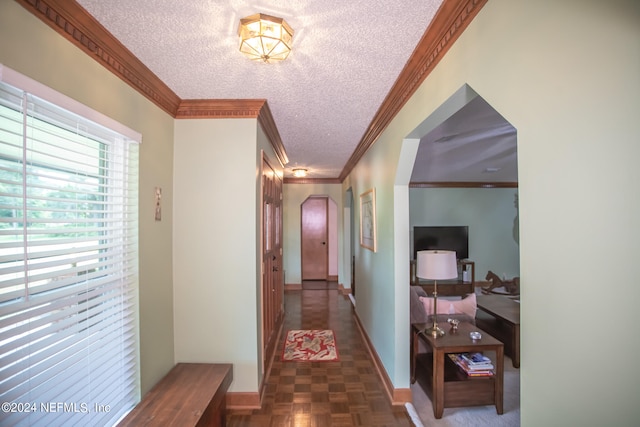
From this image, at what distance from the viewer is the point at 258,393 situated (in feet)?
8.04

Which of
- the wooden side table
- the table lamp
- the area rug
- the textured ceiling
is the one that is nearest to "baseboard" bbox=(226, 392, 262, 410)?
the area rug

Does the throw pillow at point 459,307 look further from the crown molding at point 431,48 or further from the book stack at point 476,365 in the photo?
the crown molding at point 431,48

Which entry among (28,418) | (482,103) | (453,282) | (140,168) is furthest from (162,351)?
(453,282)

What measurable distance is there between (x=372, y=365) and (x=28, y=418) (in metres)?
2.82

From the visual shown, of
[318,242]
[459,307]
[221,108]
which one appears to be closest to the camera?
[221,108]

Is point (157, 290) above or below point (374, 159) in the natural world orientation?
below

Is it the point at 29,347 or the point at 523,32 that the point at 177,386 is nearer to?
the point at 29,347

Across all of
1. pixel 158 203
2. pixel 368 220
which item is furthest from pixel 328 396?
pixel 158 203

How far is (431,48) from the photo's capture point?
4.94 feet

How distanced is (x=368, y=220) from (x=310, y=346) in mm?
1778

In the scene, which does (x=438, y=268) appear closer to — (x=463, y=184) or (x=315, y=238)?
(x=463, y=184)

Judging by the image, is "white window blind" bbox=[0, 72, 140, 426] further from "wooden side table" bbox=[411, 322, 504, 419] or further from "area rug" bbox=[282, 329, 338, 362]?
"wooden side table" bbox=[411, 322, 504, 419]

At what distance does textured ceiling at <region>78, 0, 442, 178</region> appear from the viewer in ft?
4.22

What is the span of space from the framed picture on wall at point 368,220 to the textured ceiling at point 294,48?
3.42 feet
